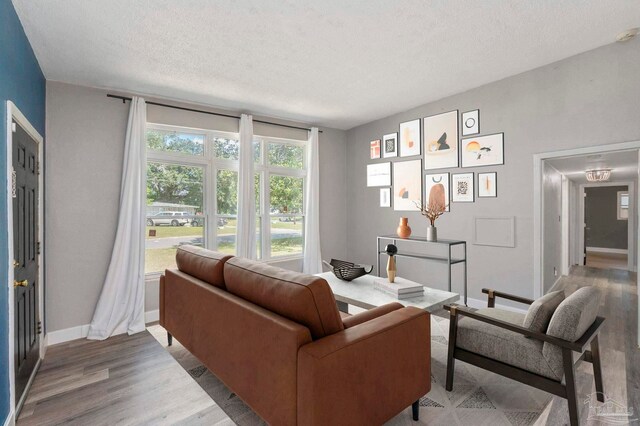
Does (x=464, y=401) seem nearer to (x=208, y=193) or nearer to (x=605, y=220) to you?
(x=208, y=193)

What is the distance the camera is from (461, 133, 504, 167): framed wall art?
390 centimetres

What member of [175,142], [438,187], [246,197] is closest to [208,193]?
[246,197]

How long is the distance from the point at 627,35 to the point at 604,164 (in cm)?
219

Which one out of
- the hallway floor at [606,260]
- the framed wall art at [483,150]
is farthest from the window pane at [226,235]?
the hallway floor at [606,260]

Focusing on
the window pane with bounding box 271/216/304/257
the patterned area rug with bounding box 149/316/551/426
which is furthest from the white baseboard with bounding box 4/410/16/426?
the window pane with bounding box 271/216/304/257

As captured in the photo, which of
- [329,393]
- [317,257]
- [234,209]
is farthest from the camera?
[317,257]

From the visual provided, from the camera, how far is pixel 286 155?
5.26 m

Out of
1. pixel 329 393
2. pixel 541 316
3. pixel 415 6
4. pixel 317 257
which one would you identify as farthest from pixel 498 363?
pixel 317 257

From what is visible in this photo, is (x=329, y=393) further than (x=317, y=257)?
No

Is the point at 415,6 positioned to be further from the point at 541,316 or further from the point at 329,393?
the point at 329,393

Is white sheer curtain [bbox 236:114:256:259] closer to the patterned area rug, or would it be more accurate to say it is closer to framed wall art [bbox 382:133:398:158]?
the patterned area rug

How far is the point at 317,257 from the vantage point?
5.34m

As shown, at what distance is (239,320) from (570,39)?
12.0 ft

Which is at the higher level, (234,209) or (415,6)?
(415,6)
